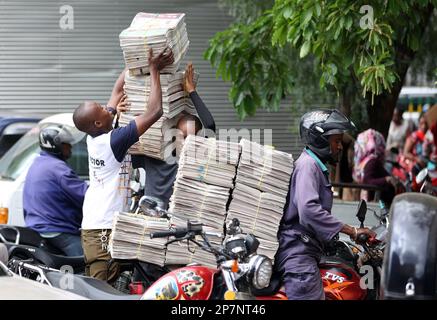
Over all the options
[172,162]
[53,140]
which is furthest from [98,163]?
[53,140]

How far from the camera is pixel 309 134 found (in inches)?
248

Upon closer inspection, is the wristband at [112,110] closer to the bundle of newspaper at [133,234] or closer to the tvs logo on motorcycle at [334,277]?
the bundle of newspaper at [133,234]

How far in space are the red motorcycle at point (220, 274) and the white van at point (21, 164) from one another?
5.08 m

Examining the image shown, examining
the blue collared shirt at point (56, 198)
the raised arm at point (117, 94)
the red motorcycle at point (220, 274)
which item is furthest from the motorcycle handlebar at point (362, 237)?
the blue collared shirt at point (56, 198)

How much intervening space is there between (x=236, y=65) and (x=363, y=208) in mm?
5117

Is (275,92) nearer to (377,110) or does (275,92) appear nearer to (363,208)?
(377,110)

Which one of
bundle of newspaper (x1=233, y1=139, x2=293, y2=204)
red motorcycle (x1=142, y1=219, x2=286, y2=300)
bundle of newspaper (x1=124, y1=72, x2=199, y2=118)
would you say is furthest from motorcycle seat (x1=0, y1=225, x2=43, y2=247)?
red motorcycle (x1=142, y1=219, x2=286, y2=300)

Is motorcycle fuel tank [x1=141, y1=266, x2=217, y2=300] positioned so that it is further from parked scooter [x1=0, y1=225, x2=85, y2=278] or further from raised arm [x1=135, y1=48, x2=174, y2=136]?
parked scooter [x1=0, y1=225, x2=85, y2=278]

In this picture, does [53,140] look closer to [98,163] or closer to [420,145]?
[98,163]

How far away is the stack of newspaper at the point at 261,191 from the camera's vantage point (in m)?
6.38

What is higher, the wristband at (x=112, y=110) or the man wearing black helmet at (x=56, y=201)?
the wristband at (x=112, y=110)

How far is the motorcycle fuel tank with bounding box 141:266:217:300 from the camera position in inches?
219

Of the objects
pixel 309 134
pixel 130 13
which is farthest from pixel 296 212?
pixel 130 13
